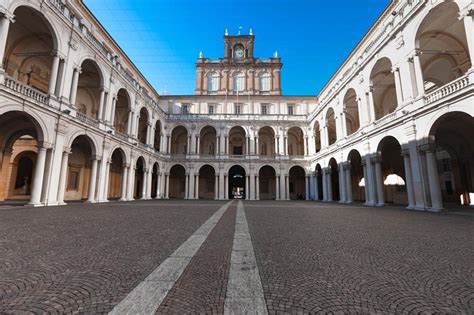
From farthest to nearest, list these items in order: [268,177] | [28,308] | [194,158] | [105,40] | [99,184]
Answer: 1. [268,177]
2. [194,158]
3. [105,40]
4. [99,184]
5. [28,308]

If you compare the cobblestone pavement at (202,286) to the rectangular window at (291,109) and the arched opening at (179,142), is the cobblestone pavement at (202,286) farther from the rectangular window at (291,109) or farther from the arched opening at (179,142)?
the arched opening at (179,142)

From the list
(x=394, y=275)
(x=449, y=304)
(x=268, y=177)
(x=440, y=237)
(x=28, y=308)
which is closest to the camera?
(x=28, y=308)

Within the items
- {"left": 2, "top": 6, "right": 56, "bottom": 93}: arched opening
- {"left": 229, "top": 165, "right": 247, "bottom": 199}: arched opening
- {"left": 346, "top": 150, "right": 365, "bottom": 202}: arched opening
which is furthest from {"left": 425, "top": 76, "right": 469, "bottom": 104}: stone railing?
{"left": 229, "top": 165, "right": 247, "bottom": 199}: arched opening

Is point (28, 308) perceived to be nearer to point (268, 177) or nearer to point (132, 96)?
point (132, 96)

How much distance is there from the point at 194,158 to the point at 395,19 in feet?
79.1

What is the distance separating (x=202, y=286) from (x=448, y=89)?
1435cm

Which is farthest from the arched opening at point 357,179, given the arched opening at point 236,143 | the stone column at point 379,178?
the arched opening at point 236,143

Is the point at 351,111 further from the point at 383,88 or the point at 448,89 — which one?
the point at 448,89

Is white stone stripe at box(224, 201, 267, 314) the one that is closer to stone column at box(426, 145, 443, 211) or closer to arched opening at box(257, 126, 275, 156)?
stone column at box(426, 145, 443, 211)

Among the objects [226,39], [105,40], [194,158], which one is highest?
[226,39]

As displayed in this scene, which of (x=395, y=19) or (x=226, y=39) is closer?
(x=395, y=19)

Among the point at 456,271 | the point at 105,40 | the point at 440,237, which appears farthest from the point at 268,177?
the point at 456,271

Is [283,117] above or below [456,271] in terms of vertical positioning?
above

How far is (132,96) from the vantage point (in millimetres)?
21797
